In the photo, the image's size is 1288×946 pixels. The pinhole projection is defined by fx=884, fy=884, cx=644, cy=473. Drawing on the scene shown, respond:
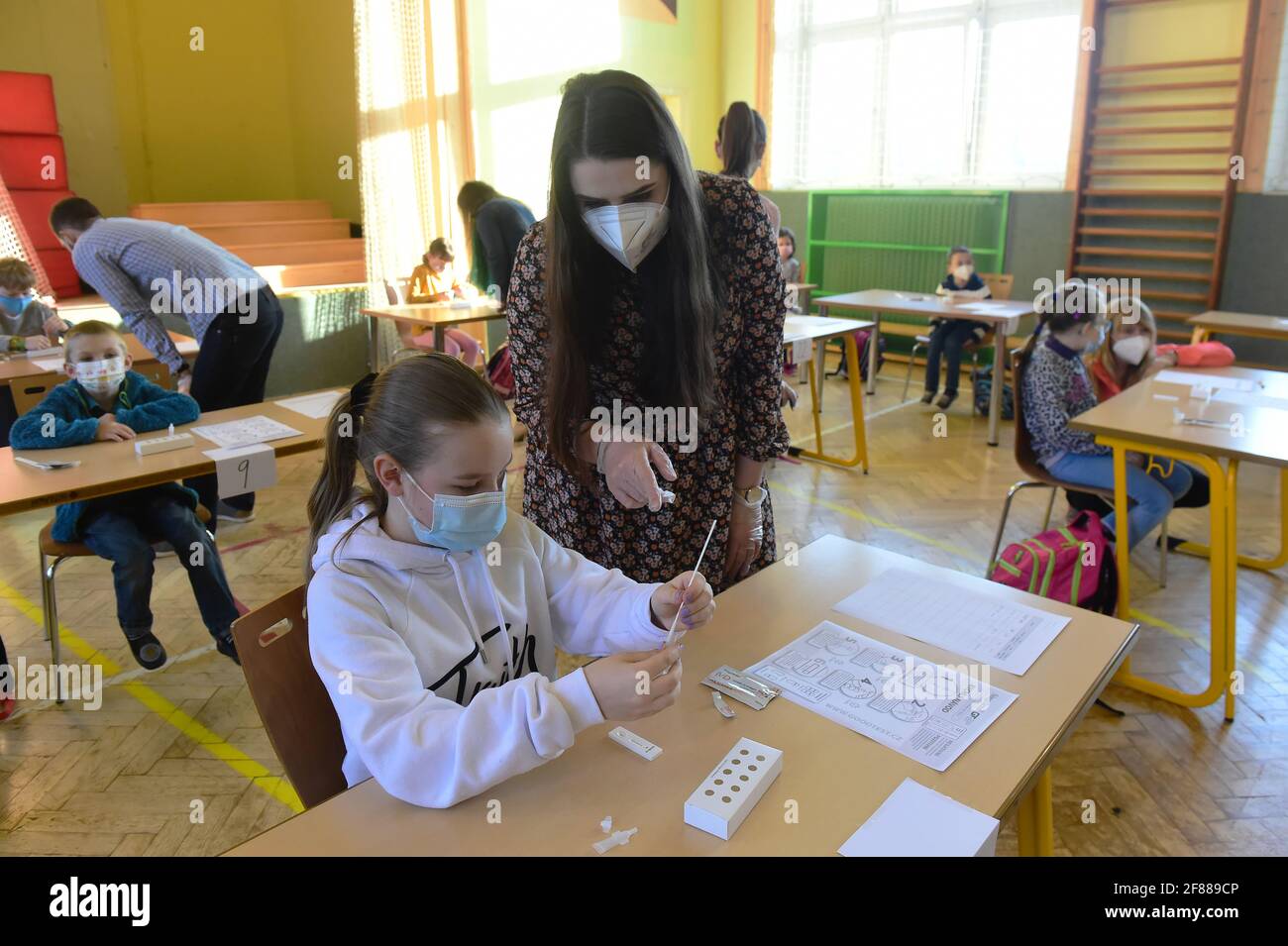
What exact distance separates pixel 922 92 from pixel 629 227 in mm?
6373

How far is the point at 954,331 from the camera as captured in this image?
571 cm

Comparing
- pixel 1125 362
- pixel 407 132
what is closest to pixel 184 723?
pixel 1125 362

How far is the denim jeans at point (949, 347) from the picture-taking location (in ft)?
18.6

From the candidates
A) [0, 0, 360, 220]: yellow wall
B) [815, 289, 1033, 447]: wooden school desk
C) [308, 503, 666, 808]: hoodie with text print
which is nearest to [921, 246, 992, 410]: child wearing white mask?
[815, 289, 1033, 447]: wooden school desk

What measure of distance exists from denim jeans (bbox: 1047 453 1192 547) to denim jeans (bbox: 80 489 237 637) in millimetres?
2623

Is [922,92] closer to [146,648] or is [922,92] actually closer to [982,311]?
[982,311]

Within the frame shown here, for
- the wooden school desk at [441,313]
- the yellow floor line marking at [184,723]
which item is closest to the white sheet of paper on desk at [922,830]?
the yellow floor line marking at [184,723]

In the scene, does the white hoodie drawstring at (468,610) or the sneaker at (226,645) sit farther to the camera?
the sneaker at (226,645)

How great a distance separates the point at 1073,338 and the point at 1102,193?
394 centimetres

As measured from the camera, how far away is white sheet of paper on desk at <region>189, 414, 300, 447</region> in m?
2.51

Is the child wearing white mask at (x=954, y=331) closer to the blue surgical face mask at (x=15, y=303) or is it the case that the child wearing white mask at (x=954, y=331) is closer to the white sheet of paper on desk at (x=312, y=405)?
the white sheet of paper on desk at (x=312, y=405)

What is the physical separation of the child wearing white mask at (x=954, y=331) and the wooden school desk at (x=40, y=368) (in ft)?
14.0

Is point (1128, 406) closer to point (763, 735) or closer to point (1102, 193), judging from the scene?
point (763, 735)

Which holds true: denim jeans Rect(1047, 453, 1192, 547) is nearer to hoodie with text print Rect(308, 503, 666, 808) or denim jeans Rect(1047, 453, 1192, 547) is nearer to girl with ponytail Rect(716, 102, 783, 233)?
girl with ponytail Rect(716, 102, 783, 233)
